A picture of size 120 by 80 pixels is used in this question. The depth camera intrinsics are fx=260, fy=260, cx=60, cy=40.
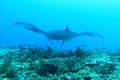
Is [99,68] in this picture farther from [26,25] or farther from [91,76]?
[26,25]

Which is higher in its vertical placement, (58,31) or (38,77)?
(58,31)

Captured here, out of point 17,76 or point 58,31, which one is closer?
point 17,76

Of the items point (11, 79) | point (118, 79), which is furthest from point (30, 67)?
point (118, 79)

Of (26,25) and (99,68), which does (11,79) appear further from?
(26,25)

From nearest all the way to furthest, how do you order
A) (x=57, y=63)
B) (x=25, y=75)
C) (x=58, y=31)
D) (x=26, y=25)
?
(x=25, y=75), (x=57, y=63), (x=26, y=25), (x=58, y=31)

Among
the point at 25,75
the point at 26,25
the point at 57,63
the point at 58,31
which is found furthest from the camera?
the point at 58,31

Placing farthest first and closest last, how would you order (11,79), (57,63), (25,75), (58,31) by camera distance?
(58,31)
(57,63)
(25,75)
(11,79)

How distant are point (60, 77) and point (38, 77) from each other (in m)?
0.75

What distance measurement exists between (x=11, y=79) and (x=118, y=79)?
141 inches

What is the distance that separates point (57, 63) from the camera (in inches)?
392

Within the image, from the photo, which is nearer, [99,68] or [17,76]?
[17,76]

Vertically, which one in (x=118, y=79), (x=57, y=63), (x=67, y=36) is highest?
(x=67, y=36)

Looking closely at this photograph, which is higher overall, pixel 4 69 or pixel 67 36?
pixel 67 36

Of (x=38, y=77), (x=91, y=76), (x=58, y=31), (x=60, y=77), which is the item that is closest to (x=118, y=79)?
(x=91, y=76)
